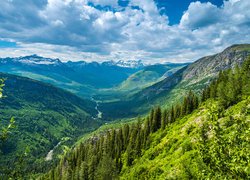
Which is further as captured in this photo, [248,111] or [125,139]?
[125,139]

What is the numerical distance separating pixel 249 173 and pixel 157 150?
10119cm

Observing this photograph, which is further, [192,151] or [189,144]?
[189,144]

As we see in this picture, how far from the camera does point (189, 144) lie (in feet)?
279

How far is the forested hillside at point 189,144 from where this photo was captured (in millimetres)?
17750

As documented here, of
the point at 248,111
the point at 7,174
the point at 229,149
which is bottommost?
the point at 7,174

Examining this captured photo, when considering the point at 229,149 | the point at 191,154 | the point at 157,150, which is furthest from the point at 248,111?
the point at 157,150

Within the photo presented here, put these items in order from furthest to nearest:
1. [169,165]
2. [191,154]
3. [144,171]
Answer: [144,171] → [169,165] → [191,154]

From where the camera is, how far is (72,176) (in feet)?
504

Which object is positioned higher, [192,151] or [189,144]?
[192,151]

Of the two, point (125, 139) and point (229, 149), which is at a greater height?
point (229, 149)

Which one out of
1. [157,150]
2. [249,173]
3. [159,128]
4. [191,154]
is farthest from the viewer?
[159,128]

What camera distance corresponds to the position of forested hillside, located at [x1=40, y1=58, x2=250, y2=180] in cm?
1775

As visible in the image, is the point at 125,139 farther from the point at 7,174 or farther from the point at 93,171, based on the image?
the point at 7,174

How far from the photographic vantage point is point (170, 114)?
156m
